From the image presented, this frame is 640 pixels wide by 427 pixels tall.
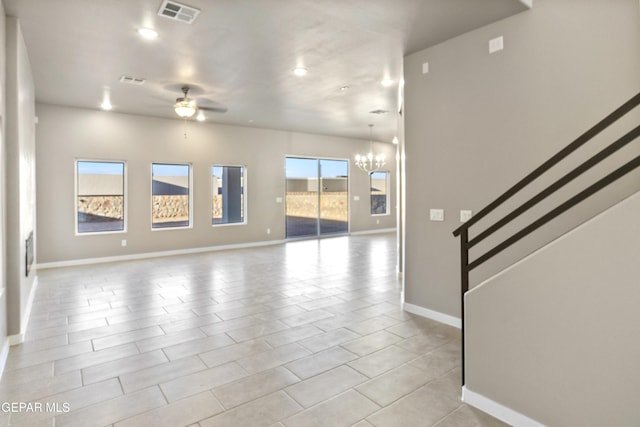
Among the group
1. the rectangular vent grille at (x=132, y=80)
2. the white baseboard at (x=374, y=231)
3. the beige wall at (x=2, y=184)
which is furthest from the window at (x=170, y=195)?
the white baseboard at (x=374, y=231)

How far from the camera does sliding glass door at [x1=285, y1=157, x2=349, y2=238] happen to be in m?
10.5

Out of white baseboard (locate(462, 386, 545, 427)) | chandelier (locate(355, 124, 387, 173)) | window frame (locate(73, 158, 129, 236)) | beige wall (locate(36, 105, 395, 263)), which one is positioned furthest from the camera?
chandelier (locate(355, 124, 387, 173))

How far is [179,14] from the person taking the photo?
3373 millimetres

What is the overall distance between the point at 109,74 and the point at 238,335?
411 cm

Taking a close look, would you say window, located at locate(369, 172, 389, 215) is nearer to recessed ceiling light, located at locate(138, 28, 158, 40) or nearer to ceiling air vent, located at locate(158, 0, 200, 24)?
recessed ceiling light, located at locate(138, 28, 158, 40)

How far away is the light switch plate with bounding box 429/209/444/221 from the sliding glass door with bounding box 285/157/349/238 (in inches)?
256

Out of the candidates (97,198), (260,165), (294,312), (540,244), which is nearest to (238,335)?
(294,312)

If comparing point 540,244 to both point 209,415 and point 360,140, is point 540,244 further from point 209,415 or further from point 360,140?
point 360,140

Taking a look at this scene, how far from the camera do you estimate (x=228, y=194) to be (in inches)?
366

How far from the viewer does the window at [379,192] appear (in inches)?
480

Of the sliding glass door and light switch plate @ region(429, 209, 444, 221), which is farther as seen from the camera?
the sliding glass door

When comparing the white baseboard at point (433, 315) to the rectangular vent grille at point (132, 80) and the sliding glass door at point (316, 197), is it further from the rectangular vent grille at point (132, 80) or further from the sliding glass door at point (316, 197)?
the sliding glass door at point (316, 197)

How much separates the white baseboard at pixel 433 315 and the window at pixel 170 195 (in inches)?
236

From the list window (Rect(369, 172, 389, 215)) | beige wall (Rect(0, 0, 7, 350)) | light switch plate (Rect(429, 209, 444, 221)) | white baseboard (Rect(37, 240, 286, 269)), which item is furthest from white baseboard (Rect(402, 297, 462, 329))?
window (Rect(369, 172, 389, 215))
